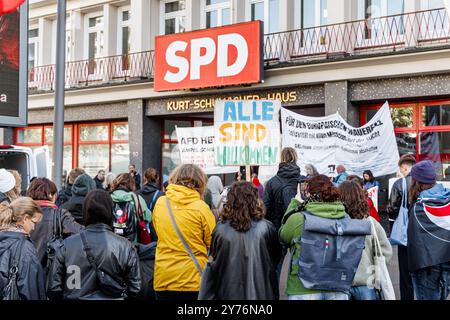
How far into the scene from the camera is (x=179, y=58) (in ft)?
60.7

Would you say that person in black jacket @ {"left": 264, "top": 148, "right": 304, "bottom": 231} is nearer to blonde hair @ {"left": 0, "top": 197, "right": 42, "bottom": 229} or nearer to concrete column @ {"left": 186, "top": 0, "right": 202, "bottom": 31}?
blonde hair @ {"left": 0, "top": 197, "right": 42, "bottom": 229}

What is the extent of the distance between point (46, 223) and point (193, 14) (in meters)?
15.1

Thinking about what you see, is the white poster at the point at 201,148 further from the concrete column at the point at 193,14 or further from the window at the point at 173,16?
the window at the point at 173,16

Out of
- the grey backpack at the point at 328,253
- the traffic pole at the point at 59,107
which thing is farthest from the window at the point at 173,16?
the grey backpack at the point at 328,253

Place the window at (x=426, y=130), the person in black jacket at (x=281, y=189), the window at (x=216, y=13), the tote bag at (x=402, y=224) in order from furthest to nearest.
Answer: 1. the window at (x=216, y=13)
2. the window at (x=426, y=130)
3. the person in black jacket at (x=281, y=189)
4. the tote bag at (x=402, y=224)

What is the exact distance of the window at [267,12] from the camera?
18.3 meters

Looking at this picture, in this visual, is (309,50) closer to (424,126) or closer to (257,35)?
(257,35)

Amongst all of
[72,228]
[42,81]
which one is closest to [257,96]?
[42,81]

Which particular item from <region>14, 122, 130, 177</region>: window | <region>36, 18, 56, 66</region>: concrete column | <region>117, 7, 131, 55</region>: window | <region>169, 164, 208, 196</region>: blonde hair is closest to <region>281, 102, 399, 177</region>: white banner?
<region>14, 122, 130, 177</region>: window

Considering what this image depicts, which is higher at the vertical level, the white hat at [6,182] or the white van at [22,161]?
the white van at [22,161]

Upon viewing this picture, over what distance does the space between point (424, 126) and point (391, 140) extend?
2.30m

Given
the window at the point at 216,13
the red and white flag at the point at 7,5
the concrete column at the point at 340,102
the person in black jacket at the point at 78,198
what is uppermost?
the window at the point at 216,13

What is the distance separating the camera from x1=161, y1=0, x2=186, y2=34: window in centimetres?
2055
